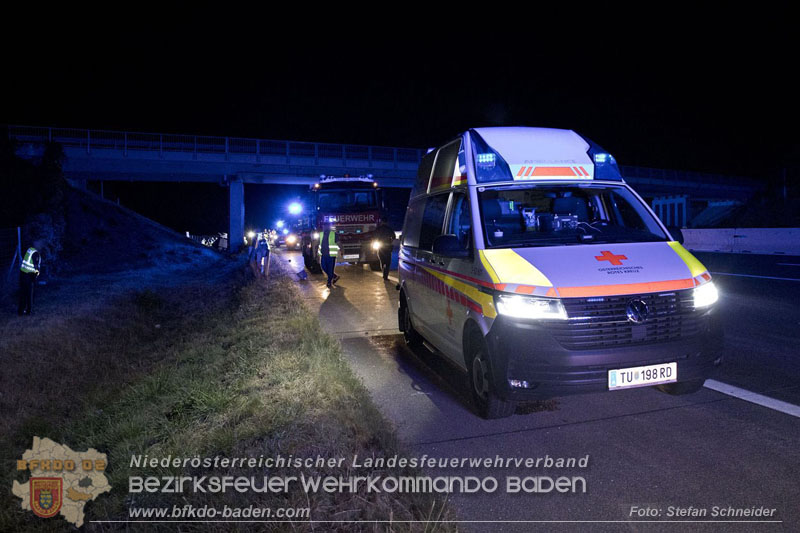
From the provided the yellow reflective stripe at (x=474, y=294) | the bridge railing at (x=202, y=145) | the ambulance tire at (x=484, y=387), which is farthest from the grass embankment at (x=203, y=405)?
the bridge railing at (x=202, y=145)

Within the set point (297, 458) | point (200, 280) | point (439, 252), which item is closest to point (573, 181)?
point (439, 252)

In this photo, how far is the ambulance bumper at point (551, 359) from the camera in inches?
159

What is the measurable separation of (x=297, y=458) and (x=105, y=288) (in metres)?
15.1

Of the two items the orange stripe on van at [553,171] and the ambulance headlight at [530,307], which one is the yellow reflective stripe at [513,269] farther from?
the orange stripe on van at [553,171]

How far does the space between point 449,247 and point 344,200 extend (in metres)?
15.1

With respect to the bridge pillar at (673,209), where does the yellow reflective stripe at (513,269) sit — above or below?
below

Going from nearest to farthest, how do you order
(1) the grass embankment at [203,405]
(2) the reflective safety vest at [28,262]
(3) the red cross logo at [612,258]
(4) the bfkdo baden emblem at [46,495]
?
(1) the grass embankment at [203,405]
(4) the bfkdo baden emblem at [46,495]
(3) the red cross logo at [612,258]
(2) the reflective safety vest at [28,262]

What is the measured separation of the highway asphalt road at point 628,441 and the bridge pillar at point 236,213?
33.0 meters

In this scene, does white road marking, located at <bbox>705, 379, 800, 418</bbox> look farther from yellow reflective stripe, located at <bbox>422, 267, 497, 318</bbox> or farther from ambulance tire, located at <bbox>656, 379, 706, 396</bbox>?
yellow reflective stripe, located at <bbox>422, 267, 497, 318</bbox>

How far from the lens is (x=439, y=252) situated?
16.5 ft

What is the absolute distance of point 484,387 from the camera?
15.1 ft

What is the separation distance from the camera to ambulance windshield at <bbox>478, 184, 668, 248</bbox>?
504cm

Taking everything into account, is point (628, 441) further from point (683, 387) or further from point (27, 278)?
point (27, 278)

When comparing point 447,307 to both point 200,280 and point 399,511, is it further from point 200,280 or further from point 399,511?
point 200,280
